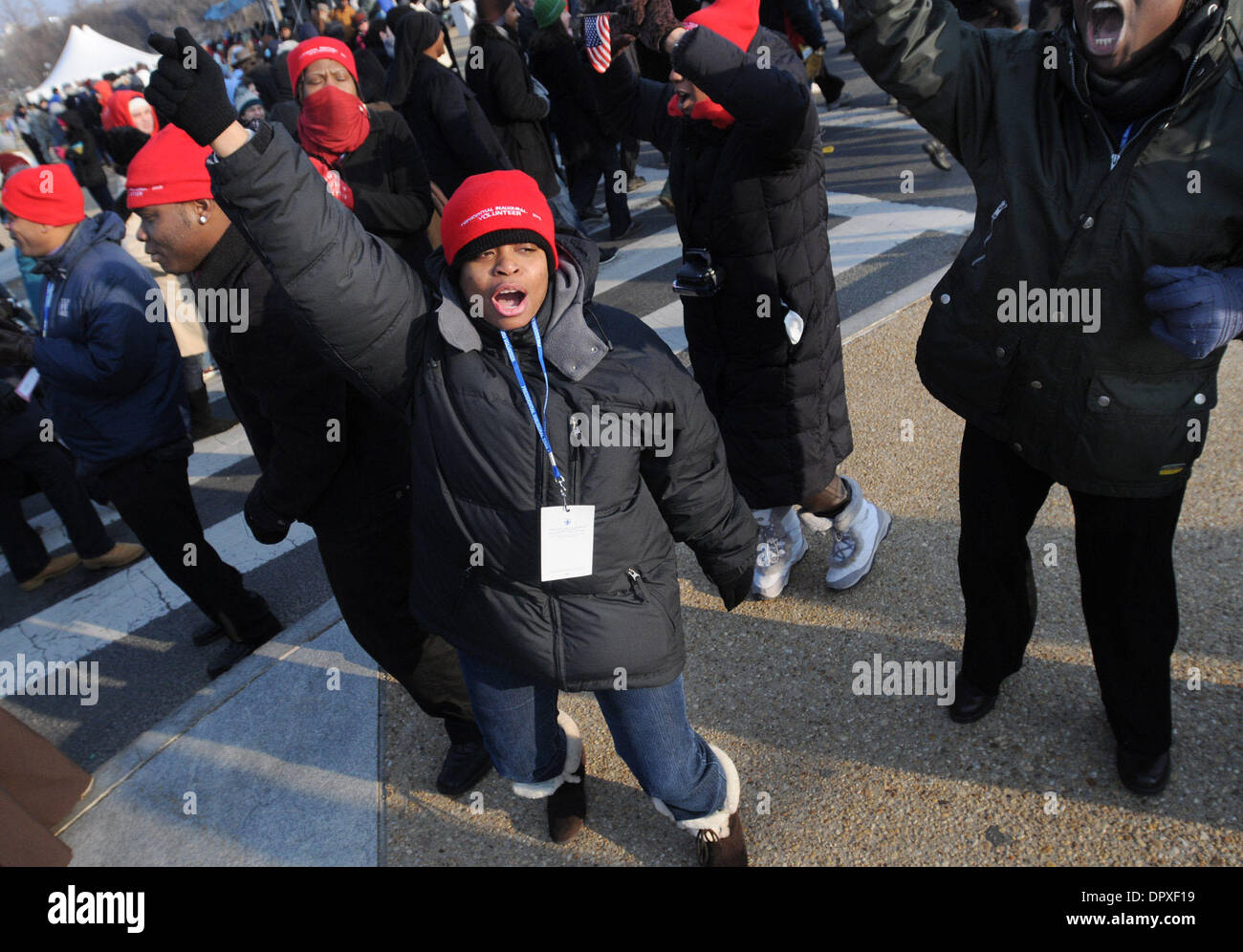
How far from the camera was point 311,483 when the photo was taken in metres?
2.65

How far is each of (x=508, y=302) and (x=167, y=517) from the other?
241 cm

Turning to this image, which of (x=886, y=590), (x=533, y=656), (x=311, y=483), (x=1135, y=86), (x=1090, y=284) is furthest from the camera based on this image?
(x=886, y=590)

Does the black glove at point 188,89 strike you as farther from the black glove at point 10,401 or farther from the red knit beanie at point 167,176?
the black glove at point 10,401

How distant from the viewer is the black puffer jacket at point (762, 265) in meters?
2.65

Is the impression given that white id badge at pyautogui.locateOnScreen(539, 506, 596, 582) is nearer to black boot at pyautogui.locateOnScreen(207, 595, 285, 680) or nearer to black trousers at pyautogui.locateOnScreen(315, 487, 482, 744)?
black trousers at pyautogui.locateOnScreen(315, 487, 482, 744)

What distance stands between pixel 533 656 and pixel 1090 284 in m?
1.55

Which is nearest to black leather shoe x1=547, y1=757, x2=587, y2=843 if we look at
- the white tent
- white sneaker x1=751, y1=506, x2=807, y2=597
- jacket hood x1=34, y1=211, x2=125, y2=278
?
white sneaker x1=751, y1=506, x2=807, y2=597

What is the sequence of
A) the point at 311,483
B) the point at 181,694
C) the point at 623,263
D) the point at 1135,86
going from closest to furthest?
1. the point at 1135,86
2. the point at 311,483
3. the point at 181,694
4. the point at 623,263

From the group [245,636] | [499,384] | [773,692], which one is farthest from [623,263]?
[499,384]

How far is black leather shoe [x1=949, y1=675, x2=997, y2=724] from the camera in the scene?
9.49ft

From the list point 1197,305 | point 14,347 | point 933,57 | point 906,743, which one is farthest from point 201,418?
point 1197,305

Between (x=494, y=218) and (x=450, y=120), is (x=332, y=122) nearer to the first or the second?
(x=450, y=120)
